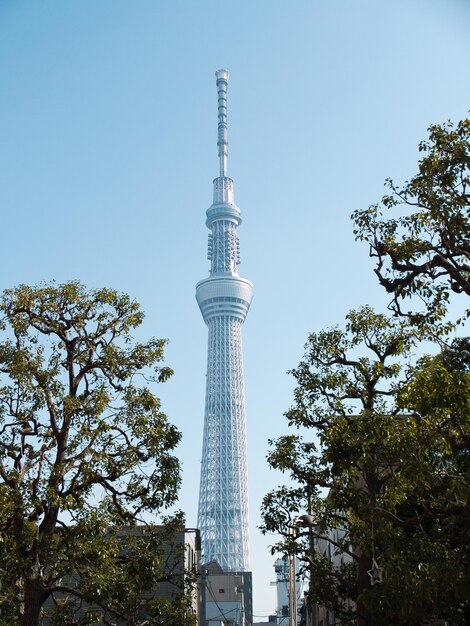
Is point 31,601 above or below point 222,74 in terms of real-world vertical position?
below

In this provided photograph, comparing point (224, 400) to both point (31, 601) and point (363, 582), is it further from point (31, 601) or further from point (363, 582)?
point (31, 601)

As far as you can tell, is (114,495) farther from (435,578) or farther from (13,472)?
(435,578)

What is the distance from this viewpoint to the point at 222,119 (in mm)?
188250

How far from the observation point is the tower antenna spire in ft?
608

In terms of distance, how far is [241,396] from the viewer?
16600cm

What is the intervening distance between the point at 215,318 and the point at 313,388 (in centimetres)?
15207

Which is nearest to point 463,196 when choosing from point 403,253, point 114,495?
point 403,253

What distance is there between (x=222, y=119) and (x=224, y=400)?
6596 cm

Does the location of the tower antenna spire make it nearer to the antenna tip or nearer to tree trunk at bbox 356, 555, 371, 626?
the antenna tip

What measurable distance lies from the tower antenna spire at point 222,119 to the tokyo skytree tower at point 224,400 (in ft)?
18.4

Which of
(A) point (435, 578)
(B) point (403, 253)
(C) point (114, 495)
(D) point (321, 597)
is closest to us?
(A) point (435, 578)

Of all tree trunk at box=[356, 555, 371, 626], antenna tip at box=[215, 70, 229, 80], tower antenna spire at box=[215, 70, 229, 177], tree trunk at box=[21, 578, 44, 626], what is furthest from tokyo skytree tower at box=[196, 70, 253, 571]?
tree trunk at box=[21, 578, 44, 626]

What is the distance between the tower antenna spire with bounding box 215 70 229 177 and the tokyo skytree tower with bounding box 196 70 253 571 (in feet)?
18.4

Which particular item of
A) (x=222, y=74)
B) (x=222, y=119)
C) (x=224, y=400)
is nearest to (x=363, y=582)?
(x=224, y=400)
